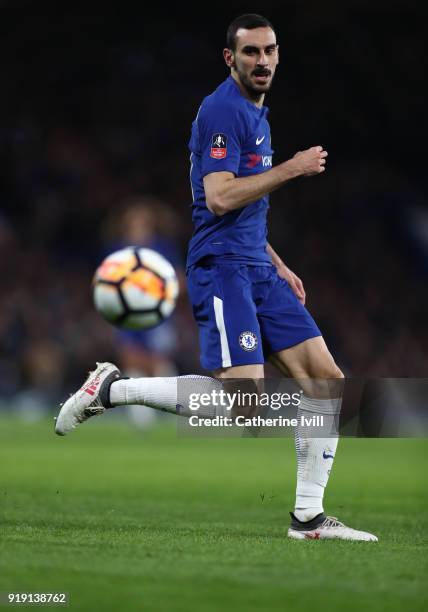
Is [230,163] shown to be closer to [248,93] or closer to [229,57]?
[248,93]

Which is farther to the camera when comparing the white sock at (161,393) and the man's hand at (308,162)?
the white sock at (161,393)

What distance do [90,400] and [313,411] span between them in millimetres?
918

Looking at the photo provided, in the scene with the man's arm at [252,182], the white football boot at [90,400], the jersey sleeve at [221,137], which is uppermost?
the jersey sleeve at [221,137]

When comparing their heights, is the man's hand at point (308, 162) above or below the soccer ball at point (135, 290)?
above

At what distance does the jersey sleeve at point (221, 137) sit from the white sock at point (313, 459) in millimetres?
1022

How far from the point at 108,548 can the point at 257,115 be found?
1.93m

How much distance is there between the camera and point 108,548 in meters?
4.05

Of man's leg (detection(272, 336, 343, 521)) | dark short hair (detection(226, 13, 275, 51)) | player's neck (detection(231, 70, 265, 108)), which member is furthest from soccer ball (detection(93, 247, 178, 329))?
dark short hair (detection(226, 13, 275, 51))

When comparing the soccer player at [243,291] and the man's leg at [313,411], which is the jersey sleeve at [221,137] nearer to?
the soccer player at [243,291]

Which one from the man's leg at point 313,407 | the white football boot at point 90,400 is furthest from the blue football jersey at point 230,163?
the white football boot at point 90,400

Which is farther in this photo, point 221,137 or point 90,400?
point 90,400

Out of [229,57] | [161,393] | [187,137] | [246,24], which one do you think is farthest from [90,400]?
[187,137]

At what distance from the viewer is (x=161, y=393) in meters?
4.89

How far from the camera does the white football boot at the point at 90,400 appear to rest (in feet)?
16.2
